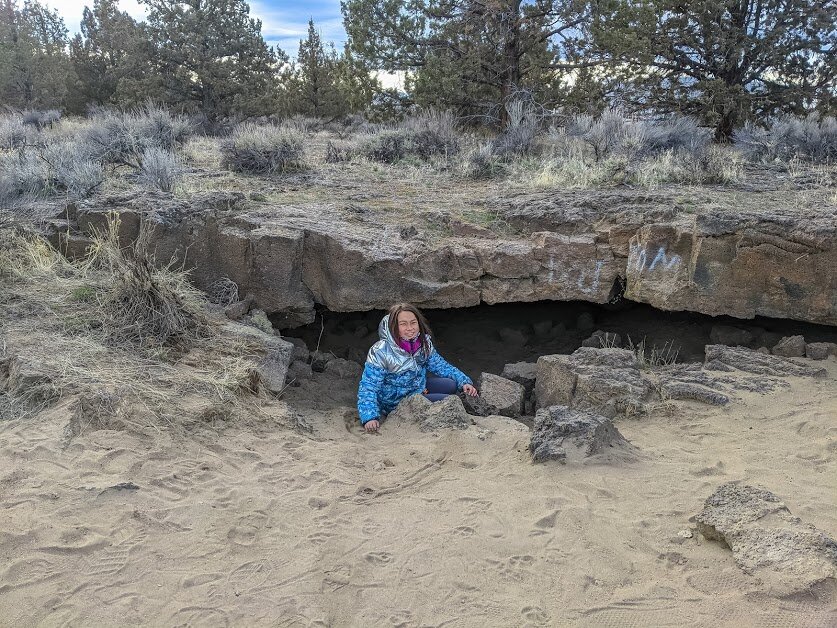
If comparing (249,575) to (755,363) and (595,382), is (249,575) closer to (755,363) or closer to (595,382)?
(595,382)

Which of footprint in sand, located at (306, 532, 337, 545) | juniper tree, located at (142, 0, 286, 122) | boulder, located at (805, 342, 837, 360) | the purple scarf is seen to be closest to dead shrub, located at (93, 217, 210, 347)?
the purple scarf

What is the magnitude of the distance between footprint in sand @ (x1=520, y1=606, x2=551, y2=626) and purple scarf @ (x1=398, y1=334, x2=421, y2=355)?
2711 millimetres

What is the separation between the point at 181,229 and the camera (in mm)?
6262

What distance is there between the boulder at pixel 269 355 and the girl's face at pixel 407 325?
1088 millimetres

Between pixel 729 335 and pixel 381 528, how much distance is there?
4.80m

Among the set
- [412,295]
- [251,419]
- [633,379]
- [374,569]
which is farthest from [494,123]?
[374,569]

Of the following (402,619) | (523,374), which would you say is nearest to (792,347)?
(523,374)

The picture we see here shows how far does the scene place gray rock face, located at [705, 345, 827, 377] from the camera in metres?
5.27

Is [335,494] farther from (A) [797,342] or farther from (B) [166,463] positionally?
(A) [797,342]

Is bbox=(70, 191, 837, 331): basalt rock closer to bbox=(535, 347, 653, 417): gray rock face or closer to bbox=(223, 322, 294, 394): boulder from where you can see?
bbox=(223, 322, 294, 394): boulder

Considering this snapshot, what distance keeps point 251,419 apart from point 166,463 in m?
0.81

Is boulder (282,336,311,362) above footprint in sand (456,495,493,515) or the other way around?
above

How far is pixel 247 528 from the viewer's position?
126 inches

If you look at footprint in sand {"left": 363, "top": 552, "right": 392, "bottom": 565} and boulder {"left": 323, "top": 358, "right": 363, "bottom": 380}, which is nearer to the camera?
footprint in sand {"left": 363, "top": 552, "right": 392, "bottom": 565}
